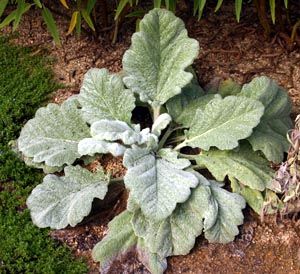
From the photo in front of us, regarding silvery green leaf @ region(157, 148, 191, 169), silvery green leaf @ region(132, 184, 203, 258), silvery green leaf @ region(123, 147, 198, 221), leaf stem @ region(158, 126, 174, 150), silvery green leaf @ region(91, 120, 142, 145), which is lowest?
silvery green leaf @ region(132, 184, 203, 258)

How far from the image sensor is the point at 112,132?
2031 mm

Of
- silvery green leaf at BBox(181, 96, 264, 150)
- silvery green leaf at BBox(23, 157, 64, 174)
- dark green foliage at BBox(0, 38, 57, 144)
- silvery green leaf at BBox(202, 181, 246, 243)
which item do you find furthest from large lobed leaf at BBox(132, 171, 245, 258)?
dark green foliage at BBox(0, 38, 57, 144)

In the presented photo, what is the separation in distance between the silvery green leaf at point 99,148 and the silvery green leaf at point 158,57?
25 cm

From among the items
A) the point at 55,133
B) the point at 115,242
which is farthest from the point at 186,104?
the point at 115,242

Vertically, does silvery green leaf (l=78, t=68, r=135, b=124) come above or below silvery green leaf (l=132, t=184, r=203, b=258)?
above

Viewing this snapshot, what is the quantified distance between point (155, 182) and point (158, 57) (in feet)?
1.77

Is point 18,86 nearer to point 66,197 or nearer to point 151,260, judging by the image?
point 66,197

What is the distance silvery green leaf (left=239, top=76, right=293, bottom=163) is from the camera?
210 cm

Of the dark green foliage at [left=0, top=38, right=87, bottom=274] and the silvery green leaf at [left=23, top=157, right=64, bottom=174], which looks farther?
the silvery green leaf at [left=23, top=157, right=64, bottom=174]

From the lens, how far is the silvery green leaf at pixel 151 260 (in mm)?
1898

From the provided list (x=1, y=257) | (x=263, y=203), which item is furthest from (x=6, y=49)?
(x=263, y=203)

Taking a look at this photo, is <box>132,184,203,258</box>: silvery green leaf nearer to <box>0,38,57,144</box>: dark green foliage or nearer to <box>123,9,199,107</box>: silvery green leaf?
<box>123,9,199,107</box>: silvery green leaf

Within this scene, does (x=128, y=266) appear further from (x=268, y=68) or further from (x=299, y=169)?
(x=268, y=68)

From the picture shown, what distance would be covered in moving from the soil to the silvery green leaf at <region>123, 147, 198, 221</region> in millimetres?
196
